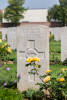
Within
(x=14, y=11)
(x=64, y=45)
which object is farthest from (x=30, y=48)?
(x=14, y=11)

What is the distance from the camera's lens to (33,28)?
5.41 metres

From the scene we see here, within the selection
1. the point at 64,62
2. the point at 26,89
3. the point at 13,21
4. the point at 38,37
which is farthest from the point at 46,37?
the point at 13,21

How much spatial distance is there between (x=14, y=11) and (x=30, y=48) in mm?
41103

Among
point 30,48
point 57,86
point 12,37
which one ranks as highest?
point 30,48

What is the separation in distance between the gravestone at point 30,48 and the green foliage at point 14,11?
1576 inches

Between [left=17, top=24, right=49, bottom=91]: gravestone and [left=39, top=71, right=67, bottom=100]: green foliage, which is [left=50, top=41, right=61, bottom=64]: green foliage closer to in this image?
[left=17, top=24, right=49, bottom=91]: gravestone

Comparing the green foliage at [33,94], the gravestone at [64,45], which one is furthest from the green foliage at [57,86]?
the gravestone at [64,45]

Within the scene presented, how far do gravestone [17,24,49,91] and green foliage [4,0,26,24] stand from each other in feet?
131

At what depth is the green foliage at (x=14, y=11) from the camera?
45.6m

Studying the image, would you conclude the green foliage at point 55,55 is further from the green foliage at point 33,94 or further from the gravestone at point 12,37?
the green foliage at point 33,94

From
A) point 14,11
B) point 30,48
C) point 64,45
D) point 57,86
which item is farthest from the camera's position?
point 14,11

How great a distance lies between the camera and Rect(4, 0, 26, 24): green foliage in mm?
45594

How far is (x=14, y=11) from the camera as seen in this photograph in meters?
45.9

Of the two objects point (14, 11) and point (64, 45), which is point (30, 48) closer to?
point (64, 45)
